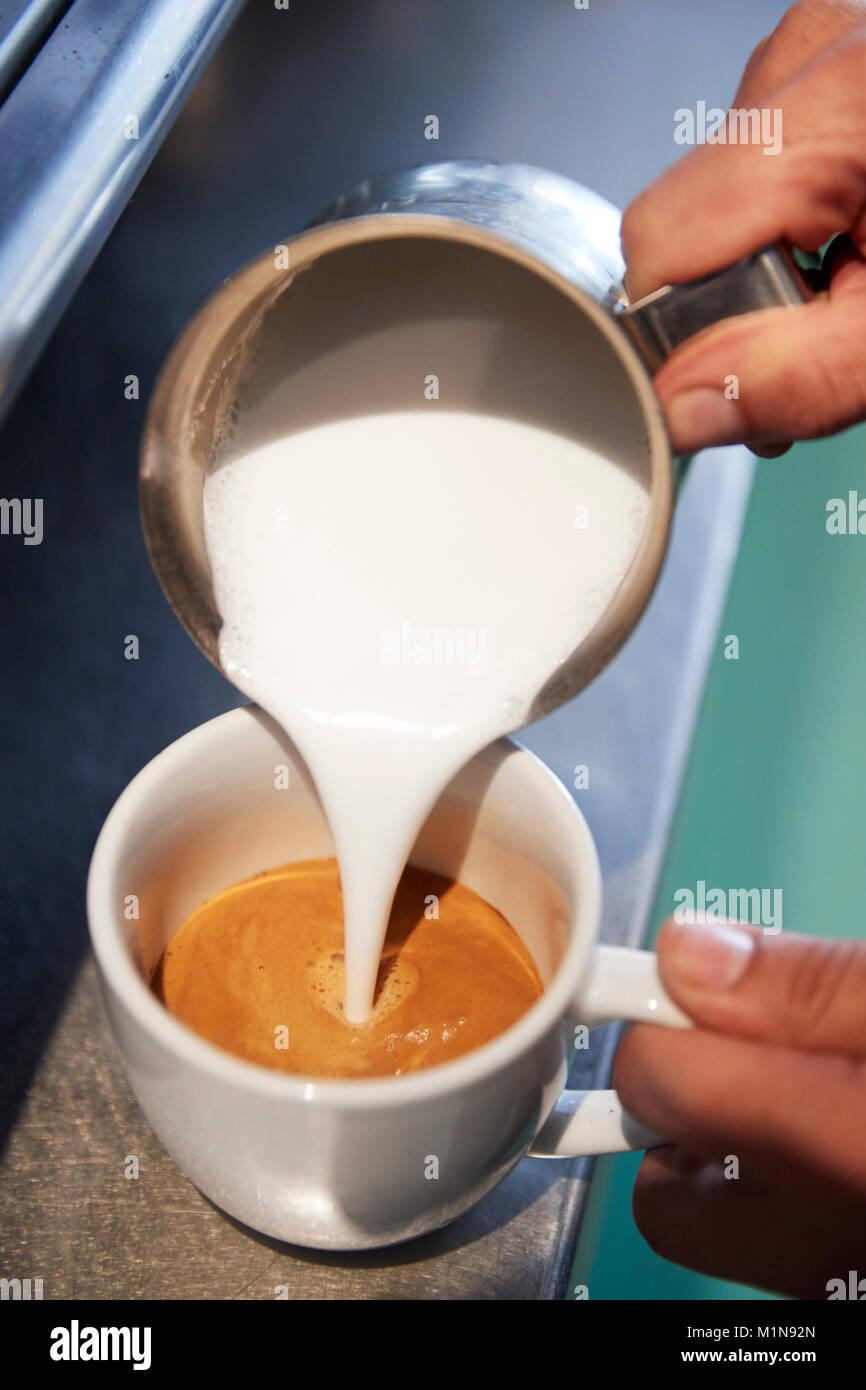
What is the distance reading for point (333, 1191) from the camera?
585mm

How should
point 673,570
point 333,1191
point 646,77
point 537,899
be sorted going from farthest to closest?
point 646,77
point 673,570
point 537,899
point 333,1191

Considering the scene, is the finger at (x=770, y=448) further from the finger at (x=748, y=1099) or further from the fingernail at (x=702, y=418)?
the finger at (x=748, y=1099)

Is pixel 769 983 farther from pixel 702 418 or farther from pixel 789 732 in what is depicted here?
pixel 789 732

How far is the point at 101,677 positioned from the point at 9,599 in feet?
0.31

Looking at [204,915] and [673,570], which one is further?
[673,570]

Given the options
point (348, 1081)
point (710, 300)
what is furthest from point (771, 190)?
point (348, 1081)

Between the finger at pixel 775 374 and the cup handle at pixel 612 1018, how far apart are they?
294mm

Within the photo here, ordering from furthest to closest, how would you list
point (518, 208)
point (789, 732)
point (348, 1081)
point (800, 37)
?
1. point (789, 732)
2. point (800, 37)
3. point (518, 208)
4. point (348, 1081)

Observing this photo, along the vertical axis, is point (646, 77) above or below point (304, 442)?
above

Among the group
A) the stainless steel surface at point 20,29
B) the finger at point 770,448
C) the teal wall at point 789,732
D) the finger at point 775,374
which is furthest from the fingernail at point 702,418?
the teal wall at point 789,732

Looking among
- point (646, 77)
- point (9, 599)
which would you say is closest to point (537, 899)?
point (9, 599)

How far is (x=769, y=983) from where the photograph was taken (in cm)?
65

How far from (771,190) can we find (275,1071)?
1.85 ft
